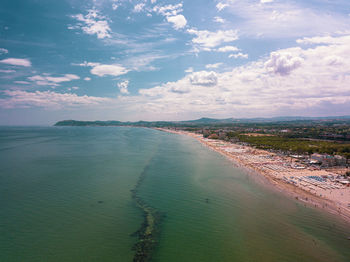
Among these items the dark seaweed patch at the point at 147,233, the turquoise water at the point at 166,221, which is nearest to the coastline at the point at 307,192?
the turquoise water at the point at 166,221

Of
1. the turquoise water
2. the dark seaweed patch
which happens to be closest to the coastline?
the turquoise water

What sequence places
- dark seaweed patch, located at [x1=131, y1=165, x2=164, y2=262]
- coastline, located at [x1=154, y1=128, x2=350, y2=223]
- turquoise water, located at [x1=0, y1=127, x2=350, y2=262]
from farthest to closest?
1. coastline, located at [x1=154, y1=128, x2=350, y2=223]
2. turquoise water, located at [x1=0, y1=127, x2=350, y2=262]
3. dark seaweed patch, located at [x1=131, y1=165, x2=164, y2=262]

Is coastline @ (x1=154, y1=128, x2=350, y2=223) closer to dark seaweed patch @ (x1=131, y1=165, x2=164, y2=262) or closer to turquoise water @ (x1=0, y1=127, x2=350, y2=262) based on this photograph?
turquoise water @ (x1=0, y1=127, x2=350, y2=262)

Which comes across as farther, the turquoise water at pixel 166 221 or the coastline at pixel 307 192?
the coastline at pixel 307 192

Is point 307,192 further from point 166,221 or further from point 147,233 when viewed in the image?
point 147,233

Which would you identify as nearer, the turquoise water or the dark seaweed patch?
the dark seaweed patch

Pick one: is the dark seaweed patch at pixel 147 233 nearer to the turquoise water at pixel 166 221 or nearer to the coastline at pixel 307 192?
the turquoise water at pixel 166 221

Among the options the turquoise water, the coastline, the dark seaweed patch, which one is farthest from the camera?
the coastline

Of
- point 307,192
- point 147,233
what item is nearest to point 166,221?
point 147,233

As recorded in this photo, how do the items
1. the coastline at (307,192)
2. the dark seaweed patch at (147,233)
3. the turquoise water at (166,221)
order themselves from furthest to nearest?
the coastline at (307,192), the turquoise water at (166,221), the dark seaweed patch at (147,233)

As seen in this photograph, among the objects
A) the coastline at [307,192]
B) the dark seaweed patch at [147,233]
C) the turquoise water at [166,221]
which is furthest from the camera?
the coastline at [307,192]

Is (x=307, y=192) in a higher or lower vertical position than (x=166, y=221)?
lower

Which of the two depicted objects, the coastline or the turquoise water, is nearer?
the turquoise water
